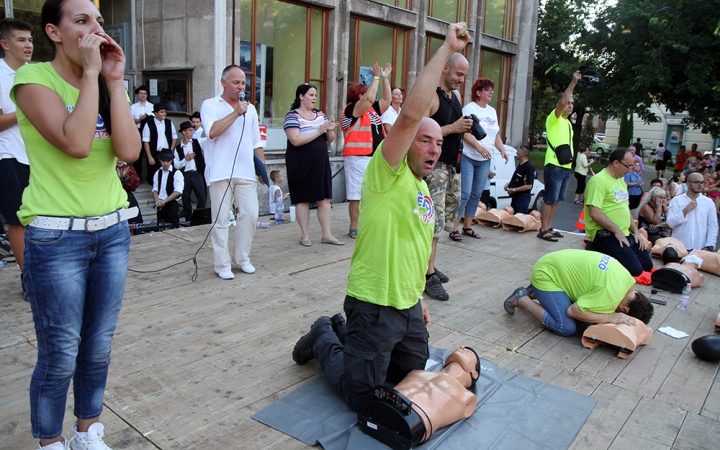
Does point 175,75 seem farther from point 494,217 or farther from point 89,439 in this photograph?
point 89,439

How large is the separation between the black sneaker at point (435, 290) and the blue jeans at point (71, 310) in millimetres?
3212

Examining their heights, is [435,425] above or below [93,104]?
below

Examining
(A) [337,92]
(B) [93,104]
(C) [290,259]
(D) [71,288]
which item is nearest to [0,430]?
(D) [71,288]

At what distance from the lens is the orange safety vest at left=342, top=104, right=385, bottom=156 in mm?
7098

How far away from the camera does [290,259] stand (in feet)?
19.9

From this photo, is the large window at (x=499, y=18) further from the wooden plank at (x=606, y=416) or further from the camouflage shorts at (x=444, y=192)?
the wooden plank at (x=606, y=416)

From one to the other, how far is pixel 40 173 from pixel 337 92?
1072 cm

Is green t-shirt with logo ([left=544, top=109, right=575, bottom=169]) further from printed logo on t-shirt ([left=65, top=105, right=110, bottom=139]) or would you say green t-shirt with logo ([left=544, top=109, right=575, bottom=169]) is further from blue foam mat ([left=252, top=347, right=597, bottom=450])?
printed logo on t-shirt ([left=65, top=105, right=110, bottom=139])

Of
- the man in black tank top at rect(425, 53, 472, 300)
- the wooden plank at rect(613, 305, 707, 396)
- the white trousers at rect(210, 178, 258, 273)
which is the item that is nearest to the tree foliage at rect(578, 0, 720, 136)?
the man in black tank top at rect(425, 53, 472, 300)

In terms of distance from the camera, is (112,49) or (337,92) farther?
(337,92)

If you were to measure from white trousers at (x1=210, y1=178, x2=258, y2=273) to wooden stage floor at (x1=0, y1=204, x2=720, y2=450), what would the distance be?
24cm

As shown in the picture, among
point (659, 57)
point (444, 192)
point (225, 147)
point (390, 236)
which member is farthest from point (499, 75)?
point (390, 236)

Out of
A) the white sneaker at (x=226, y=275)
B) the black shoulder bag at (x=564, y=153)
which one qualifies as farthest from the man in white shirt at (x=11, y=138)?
the black shoulder bag at (x=564, y=153)

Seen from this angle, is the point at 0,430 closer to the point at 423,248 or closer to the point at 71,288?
the point at 71,288
